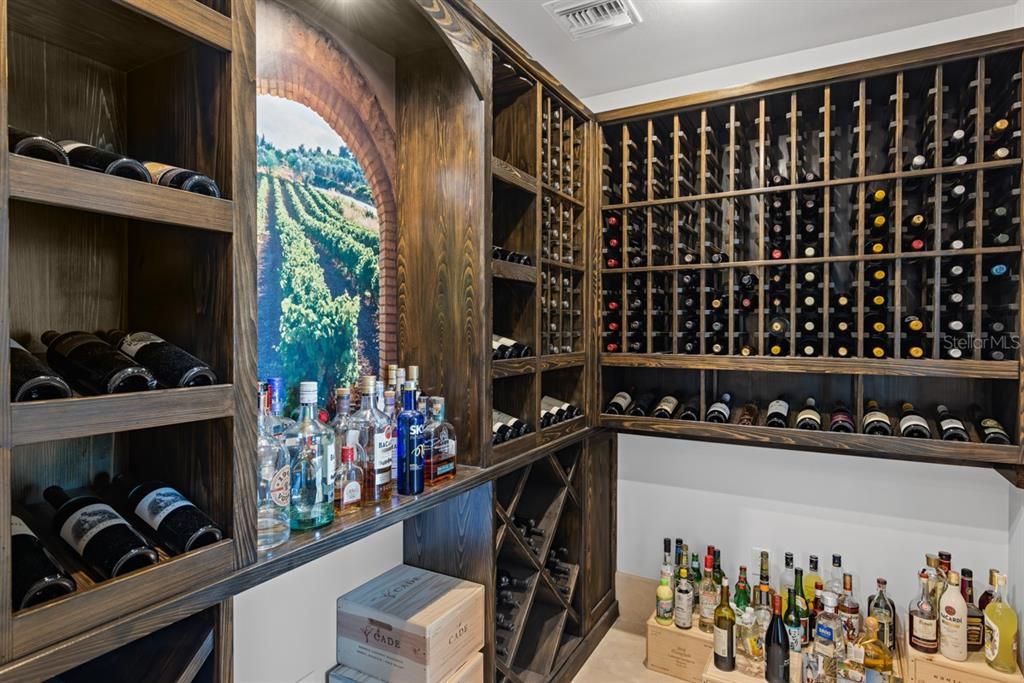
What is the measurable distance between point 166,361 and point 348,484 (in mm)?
558

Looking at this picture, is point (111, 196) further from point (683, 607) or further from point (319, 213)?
point (683, 607)

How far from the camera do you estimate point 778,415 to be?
2223 mm

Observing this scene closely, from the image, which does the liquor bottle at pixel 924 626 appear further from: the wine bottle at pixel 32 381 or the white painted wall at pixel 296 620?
the wine bottle at pixel 32 381

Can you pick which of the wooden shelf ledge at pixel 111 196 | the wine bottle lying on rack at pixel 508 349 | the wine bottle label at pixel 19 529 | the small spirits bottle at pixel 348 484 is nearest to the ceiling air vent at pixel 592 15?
the wine bottle lying on rack at pixel 508 349

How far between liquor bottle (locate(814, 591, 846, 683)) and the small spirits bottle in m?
1.91

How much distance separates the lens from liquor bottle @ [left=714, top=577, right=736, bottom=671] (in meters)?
2.20

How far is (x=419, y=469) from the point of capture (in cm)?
149

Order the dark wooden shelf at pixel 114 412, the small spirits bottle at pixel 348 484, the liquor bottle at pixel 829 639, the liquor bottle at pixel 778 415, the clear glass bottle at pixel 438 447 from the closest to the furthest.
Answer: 1. the dark wooden shelf at pixel 114 412
2. the small spirits bottle at pixel 348 484
3. the clear glass bottle at pixel 438 447
4. the liquor bottle at pixel 829 639
5. the liquor bottle at pixel 778 415

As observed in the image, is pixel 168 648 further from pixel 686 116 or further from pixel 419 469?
pixel 686 116

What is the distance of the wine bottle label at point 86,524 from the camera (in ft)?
2.90

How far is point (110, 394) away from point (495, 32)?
151 centimetres

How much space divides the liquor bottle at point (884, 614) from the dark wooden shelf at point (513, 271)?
6.04 ft

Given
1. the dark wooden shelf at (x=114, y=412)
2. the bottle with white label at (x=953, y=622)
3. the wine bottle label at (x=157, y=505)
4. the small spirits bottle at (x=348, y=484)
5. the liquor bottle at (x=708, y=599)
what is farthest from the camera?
the liquor bottle at (x=708, y=599)

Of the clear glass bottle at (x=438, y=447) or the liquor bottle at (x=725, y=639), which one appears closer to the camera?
the clear glass bottle at (x=438, y=447)
